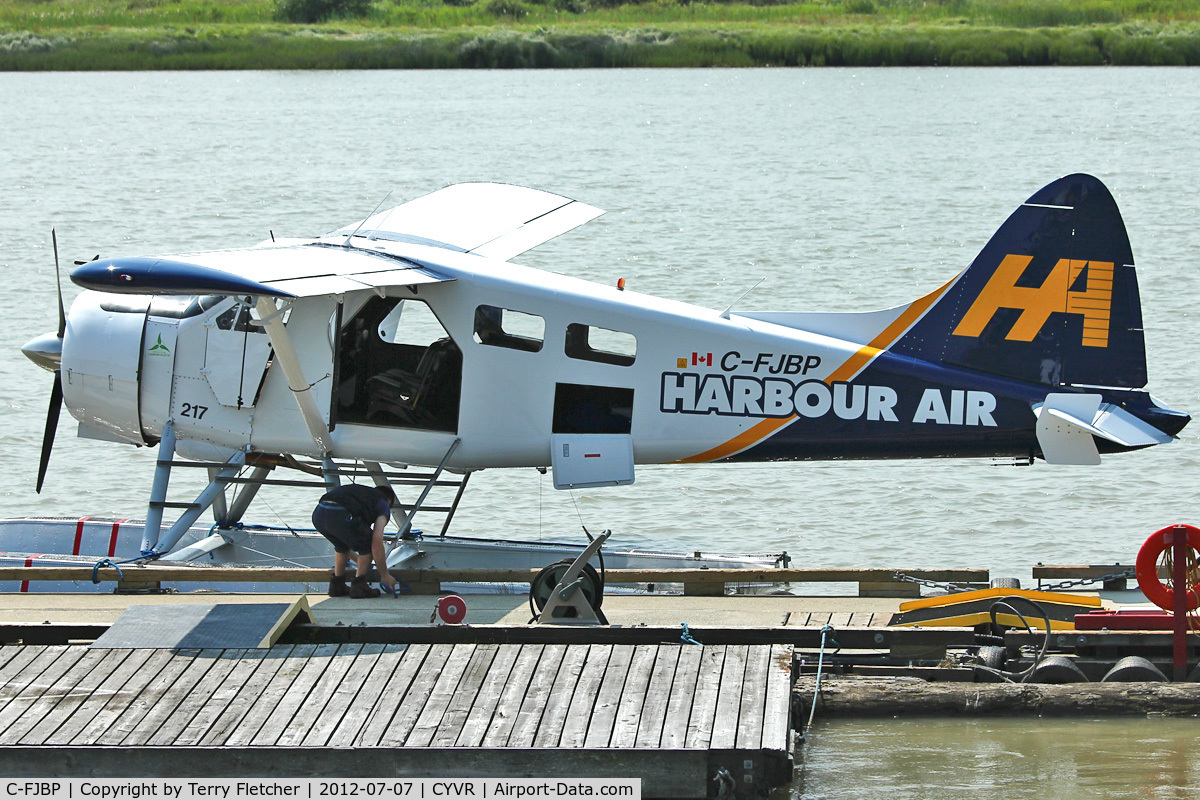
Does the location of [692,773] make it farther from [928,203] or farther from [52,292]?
[928,203]

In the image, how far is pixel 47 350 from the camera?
10.5 m

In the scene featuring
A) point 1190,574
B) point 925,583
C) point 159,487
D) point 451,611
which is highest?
point 1190,574

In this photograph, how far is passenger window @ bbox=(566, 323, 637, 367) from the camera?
9742 millimetres

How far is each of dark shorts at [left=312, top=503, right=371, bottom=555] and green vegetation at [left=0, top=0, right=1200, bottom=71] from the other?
4860 centimetres

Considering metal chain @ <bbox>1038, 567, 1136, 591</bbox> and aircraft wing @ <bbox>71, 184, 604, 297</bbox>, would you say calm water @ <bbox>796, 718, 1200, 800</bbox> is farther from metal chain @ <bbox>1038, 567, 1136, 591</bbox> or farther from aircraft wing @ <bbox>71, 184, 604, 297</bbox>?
aircraft wing @ <bbox>71, 184, 604, 297</bbox>

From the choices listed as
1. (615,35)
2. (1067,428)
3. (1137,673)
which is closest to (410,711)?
(1137,673)

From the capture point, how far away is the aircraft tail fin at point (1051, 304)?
9445mm

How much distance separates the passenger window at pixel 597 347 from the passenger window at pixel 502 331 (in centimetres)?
20

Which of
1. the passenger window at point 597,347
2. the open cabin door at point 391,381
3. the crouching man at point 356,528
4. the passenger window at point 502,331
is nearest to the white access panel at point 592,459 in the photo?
the passenger window at point 597,347

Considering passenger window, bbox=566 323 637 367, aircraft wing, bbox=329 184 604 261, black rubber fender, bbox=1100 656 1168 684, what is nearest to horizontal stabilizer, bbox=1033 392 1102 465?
black rubber fender, bbox=1100 656 1168 684

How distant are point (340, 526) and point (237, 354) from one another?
1549mm

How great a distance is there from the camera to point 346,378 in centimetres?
1002

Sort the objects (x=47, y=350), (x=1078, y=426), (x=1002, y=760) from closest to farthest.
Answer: (x=1002, y=760)
(x=1078, y=426)
(x=47, y=350)

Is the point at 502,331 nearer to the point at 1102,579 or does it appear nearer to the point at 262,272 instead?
the point at 262,272
